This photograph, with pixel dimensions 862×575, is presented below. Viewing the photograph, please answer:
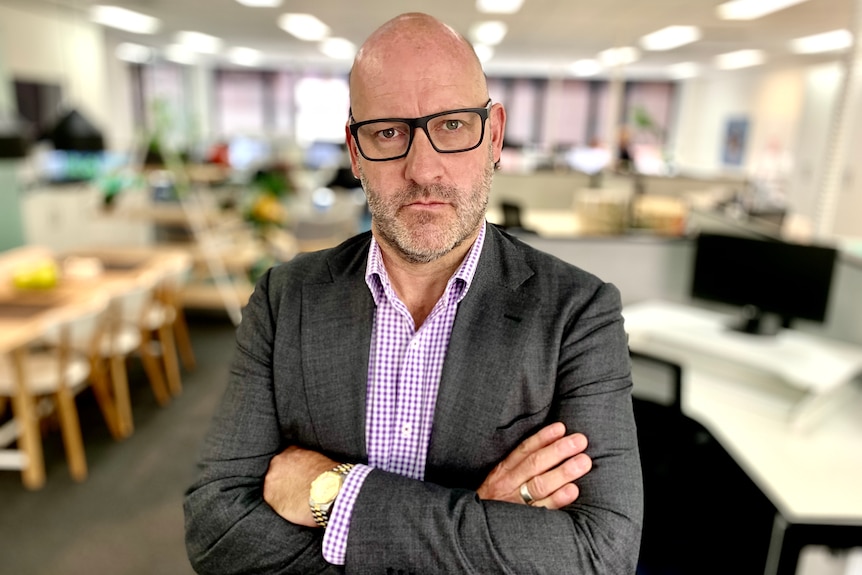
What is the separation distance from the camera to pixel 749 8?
6.16m

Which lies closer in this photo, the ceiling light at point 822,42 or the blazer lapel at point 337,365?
the blazer lapel at point 337,365

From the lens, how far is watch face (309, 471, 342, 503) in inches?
37.5

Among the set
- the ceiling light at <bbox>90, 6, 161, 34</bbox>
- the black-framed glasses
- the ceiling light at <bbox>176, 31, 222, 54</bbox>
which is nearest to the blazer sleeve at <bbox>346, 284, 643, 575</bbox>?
the black-framed glasses

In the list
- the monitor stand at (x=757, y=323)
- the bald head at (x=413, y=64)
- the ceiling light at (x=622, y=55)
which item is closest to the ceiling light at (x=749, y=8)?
the ceiling light at (x=622, y=55)

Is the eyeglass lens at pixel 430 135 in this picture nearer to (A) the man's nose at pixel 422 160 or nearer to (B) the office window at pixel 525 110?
(A) the man's nose at pixel 422 160

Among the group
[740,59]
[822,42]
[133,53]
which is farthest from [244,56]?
[822,42]

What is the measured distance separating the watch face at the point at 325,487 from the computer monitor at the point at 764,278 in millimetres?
2212

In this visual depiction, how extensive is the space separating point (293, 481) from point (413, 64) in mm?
688

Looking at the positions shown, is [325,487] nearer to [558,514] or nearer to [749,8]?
[558,514]

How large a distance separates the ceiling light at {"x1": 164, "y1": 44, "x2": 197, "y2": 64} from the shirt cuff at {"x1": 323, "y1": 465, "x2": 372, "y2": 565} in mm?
12270


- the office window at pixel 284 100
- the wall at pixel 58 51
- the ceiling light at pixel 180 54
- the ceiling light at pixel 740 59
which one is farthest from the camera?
the office window at pixel 284 100

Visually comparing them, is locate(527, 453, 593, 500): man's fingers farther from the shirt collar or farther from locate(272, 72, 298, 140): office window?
locate(272, 72, 298, 140): office window

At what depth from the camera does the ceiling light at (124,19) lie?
7.45 metres

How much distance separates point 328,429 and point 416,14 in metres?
0.69
